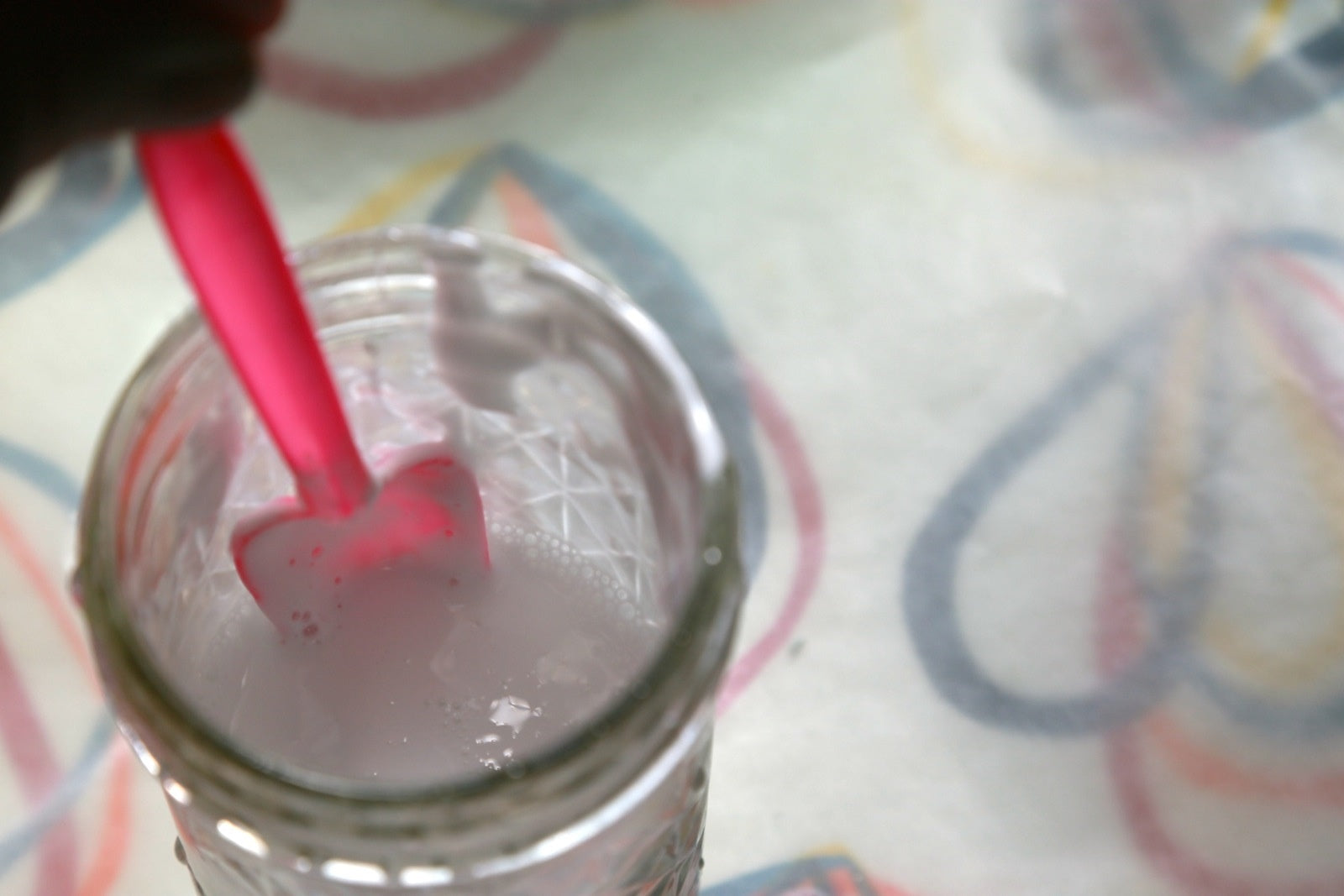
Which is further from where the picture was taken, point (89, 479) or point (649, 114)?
point (649, 114)

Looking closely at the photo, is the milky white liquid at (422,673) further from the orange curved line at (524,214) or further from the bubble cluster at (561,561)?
the orange curved line at (524,214)

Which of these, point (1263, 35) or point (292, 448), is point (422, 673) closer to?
point (292, 448)

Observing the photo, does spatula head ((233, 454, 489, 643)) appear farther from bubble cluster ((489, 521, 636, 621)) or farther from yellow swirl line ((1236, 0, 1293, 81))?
yellow swirl line ((1236, 0, 1293, 81))

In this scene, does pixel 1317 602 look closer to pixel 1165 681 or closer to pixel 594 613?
pixel 1165 681

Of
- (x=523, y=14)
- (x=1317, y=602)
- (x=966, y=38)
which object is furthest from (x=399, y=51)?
(x=1317, y=602)

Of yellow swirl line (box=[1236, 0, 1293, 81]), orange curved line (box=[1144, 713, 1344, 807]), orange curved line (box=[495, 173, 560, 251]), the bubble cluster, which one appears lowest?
orange curved line (box=[1144, 713, 1344, 807])

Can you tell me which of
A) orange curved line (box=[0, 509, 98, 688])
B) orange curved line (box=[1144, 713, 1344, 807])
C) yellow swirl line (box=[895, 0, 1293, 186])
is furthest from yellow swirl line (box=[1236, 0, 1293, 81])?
orange curved line (box=[0, 509, 98, 688])

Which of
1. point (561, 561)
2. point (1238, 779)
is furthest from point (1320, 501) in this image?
point (561, 561)
